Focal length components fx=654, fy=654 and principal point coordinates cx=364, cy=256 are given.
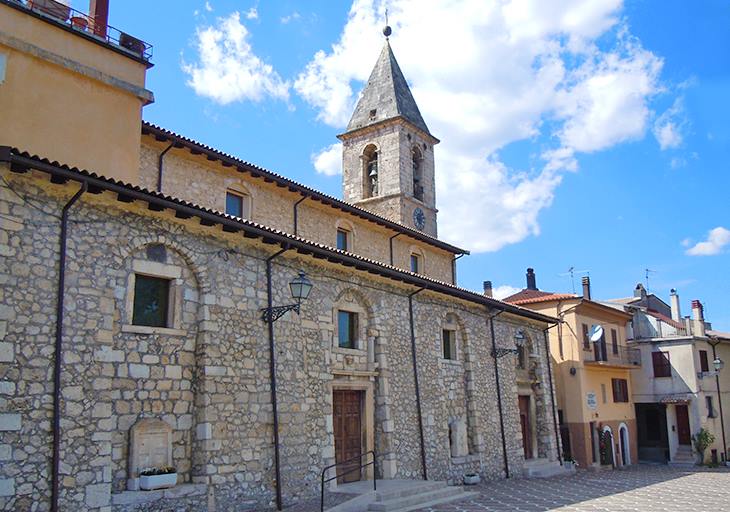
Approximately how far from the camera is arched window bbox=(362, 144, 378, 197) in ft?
103

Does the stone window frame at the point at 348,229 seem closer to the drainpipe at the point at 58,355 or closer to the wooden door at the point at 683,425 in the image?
the drainpipe at the point at 58,355

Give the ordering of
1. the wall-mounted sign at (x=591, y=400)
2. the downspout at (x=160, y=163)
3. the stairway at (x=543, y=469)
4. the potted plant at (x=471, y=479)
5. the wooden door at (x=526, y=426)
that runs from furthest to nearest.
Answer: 1. the wall-mounted sign at (x=591, y=400)
2. the wooden door at (x=526, y=426)
3. the stairway at (x=543, y=469)
4. the potted plant at (x=471, y=479)
5. the downspout at (x=160, y=163)

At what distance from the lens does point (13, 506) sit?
9195 millimetres

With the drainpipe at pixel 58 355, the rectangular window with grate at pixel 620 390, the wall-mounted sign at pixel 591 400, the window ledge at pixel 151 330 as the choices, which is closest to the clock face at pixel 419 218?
the wall-mounted sign at pixel 591 400

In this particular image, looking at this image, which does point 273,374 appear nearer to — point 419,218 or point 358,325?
point 358,325

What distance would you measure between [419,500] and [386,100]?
70.4ft

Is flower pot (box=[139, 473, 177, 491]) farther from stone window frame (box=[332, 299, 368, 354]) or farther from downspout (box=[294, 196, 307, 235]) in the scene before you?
downspout (box=[294, 196, 307, 235])

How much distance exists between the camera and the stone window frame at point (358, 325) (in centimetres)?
1623

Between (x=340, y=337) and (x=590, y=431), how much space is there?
19076 mm

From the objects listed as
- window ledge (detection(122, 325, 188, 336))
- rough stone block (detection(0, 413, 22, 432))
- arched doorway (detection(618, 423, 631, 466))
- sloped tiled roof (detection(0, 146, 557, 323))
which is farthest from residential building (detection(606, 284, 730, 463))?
rough stone block (detection(0, 413, 22, 432))

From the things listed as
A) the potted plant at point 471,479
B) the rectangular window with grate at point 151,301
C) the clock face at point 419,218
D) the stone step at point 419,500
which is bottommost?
the potted plant at point 471,479

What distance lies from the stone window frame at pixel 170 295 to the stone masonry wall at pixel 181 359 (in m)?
0.04

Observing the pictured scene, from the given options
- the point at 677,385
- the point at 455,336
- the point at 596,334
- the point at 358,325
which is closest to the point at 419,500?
the point at 358,325

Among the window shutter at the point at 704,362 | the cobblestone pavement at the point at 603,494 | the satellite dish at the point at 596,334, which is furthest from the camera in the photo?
the window shutter at the point at 704,362
